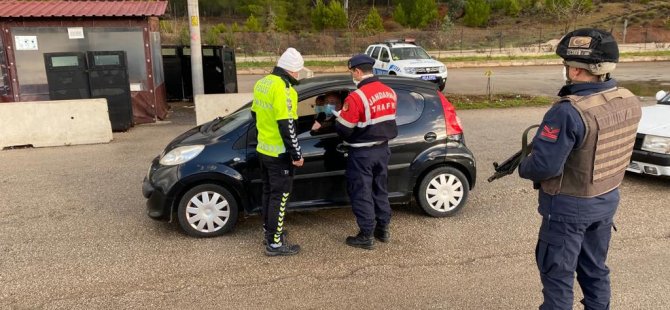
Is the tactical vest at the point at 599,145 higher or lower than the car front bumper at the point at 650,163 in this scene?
higher

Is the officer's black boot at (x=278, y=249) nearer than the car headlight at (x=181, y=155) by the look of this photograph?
Yes

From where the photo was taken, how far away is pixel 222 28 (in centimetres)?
4331

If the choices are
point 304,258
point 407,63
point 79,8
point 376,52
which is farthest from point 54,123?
point 376,52

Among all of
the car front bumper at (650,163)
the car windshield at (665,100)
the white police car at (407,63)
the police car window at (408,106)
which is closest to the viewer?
→ the police car window at (408,106)

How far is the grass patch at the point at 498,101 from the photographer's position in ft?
42.7

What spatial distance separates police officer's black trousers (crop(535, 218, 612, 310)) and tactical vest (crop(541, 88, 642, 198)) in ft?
0.69

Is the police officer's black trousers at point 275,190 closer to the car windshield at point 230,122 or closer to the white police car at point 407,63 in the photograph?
the car windshield at point 230,122

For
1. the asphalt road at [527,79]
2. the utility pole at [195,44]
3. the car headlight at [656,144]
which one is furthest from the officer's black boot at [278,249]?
the asphalt road at [527,79]

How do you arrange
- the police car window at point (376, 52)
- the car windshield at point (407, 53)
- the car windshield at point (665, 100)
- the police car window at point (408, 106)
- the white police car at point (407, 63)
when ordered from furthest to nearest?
the police car window at point (376, 52) < the car windshield at point (407, 53) < the white police car at point (407, 63) < the car windshield at point (665, 100) < the police car window at point (408, 106)

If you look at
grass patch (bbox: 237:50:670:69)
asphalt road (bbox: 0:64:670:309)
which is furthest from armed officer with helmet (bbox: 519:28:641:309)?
grass patch (bbox: 237:50:670:69)

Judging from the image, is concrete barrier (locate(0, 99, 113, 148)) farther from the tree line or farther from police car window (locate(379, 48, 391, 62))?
the tree line

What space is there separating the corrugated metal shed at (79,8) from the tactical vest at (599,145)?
10145mm

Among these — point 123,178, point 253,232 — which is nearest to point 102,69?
point 123,178

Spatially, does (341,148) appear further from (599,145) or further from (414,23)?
(414,23)
